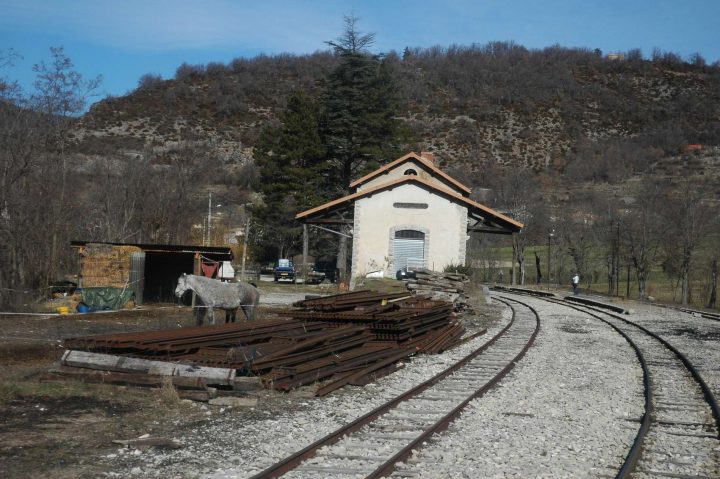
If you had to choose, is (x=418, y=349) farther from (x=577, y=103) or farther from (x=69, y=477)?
(x=577, y=103)

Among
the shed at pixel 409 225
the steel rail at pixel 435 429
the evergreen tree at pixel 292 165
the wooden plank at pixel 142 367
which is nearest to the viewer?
the steel rail at pixel 435 429

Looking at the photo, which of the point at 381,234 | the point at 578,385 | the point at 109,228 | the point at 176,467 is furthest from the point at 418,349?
the point at 109,228

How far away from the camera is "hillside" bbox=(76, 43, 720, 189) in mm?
124812

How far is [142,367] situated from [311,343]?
10.2ft

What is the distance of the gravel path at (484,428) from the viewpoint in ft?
24.5

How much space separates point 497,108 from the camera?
150125mm

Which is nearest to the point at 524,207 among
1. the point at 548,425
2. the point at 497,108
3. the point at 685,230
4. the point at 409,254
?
the point at 685,230

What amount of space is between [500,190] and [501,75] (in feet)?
277

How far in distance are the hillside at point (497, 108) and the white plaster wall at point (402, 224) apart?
256 feet

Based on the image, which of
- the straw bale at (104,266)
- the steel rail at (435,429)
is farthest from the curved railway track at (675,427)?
the straw bale at (104,266)

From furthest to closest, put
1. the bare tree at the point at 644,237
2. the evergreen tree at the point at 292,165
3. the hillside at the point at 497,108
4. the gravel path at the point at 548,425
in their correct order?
the hillside at the point at 497,108 < the bare tree at the point at 644,237 < the evergreen tree at the point at 292,165 < the gravel path at the point at 548,425

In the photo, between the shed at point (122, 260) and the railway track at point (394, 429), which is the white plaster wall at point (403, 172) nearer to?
the shed at point (122, 260)

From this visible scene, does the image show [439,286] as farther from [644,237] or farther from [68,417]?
[644,237]

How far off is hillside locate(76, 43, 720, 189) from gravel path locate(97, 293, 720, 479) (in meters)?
101
